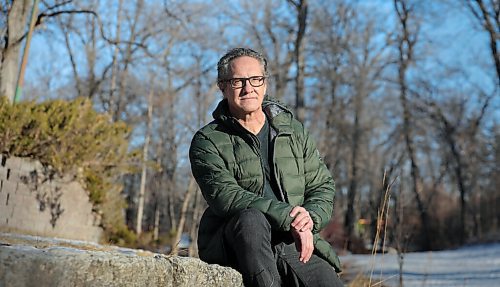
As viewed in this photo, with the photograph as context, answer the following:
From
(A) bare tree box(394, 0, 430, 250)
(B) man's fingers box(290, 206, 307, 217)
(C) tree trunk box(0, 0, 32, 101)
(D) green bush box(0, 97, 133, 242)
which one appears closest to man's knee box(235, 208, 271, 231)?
(B) man's fingers box(290, 206, 307, 217)

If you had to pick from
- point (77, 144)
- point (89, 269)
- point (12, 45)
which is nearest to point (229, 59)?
point (89, 269)

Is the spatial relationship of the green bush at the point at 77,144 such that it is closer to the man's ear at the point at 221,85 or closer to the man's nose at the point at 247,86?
the man's ear at the point at 221,85

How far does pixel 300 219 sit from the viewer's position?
2.12 metres

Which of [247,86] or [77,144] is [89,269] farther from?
[77,144]

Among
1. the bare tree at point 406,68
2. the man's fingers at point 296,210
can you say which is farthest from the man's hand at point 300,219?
the bare tree at point 406,68

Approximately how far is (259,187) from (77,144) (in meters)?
6.12

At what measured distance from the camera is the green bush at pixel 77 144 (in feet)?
23.2

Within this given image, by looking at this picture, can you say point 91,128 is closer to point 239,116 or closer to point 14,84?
point 14,84

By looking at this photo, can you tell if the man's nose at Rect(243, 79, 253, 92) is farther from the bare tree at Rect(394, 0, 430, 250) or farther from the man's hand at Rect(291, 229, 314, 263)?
the bare tree at Rect(394, 0, 430, 250)

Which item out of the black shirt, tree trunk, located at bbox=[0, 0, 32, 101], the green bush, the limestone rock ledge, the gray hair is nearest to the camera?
the limestone rock ledge

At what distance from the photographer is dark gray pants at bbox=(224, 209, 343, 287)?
6.70ft

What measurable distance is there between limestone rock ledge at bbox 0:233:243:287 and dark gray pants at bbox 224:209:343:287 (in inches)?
6.1

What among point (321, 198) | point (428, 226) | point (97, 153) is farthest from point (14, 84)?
point (428, 226)

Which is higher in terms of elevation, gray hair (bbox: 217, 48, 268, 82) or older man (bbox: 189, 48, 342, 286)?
gray hair (bbox: 217, 48, 268, 82)
